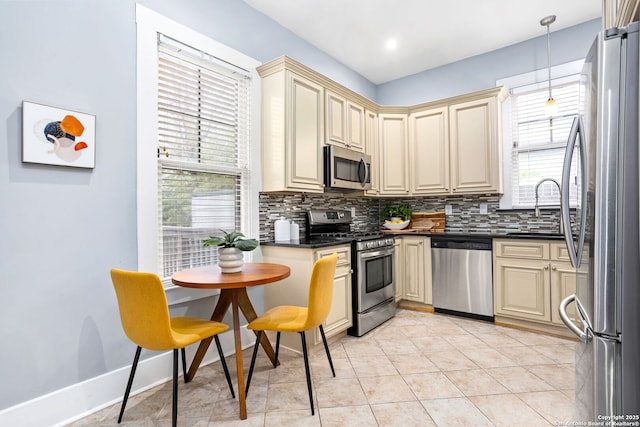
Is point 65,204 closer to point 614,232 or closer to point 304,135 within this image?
point 304,135

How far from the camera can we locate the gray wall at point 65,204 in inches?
65.2

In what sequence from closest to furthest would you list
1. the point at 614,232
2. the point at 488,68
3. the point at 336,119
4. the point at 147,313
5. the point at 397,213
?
the point at 614,232 < the point at 147,313 < the point at 336,119 < the point at 488,68 < the point at 397,213

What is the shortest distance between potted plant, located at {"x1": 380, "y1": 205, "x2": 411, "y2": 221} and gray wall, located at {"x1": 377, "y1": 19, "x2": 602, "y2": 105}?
144cm

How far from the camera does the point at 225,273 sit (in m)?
2.15

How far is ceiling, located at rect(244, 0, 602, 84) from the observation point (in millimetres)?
3010

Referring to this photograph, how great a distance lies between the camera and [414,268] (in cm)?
376

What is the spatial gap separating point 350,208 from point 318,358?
6.67ft

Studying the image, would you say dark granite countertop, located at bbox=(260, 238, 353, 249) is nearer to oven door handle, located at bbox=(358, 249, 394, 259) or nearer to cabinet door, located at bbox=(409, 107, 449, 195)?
oven door handle, located at bbox=(358, 249, 394, 259)

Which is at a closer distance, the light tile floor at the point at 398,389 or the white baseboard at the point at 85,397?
the white baseboard at the point at 85,397

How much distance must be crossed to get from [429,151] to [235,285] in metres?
3.04

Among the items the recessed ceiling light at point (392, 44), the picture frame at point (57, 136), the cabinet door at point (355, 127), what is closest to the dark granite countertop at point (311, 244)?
the cabinet door at point (355, 127)

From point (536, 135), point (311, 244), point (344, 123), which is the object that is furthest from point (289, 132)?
point (536, 135)

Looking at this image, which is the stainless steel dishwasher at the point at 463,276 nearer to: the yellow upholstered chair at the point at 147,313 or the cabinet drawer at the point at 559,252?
the cabinet drawer at the point at 559,252

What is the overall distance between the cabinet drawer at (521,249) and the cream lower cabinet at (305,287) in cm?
154
